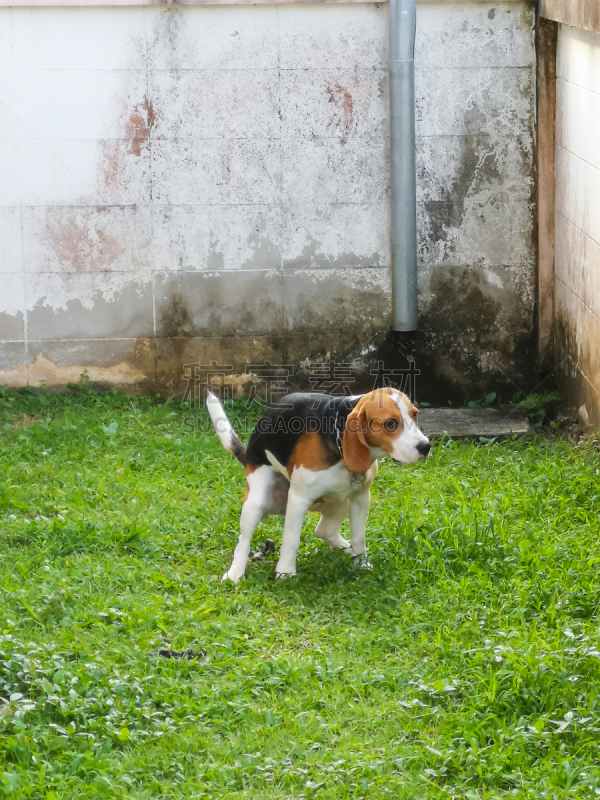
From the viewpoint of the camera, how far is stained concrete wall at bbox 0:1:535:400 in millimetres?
7699

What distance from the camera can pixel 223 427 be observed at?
5.13 m

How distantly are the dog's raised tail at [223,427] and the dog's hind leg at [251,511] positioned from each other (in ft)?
0.63

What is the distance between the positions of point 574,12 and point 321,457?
4.05m

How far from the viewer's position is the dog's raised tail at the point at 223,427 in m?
5.08

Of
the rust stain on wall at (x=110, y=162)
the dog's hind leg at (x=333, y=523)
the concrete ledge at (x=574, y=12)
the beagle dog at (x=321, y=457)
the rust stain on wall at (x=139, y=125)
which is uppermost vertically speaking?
the concrete ledge at (x=574, y=12)

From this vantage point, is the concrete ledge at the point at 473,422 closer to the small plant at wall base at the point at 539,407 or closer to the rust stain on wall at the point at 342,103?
the small plant at wall base at the point at 539,407

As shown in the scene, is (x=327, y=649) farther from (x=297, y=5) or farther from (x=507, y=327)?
(x=297, y=5)

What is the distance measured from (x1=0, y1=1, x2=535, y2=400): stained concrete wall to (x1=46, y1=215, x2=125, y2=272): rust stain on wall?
12mm

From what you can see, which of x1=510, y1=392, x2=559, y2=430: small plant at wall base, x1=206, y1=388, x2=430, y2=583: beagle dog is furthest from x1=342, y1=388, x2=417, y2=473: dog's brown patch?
x1=510, y1=392, x2=559, y2=430: small plant at wall base

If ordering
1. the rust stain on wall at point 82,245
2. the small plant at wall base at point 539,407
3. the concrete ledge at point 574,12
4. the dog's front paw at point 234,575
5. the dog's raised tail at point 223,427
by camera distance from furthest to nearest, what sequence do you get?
1. the rust stain on wall at point 82,245
2. the small plant at wall base at point 539,407
3. the concrete ledge at point 574,12
4. the dog's raised tail at point 223,427
5. the dog's front paw at point 234,575

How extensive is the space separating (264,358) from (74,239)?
6.35 feet

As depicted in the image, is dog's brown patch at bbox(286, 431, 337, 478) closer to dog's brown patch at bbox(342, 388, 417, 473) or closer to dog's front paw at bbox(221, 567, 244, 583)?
dog's brown patch at bbox(342, 388, 417, 473)

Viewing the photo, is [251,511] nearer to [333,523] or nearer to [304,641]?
[333,523]

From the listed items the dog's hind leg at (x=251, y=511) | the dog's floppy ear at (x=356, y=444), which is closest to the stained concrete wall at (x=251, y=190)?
the dog's hind leg at (x=251, y=511)
